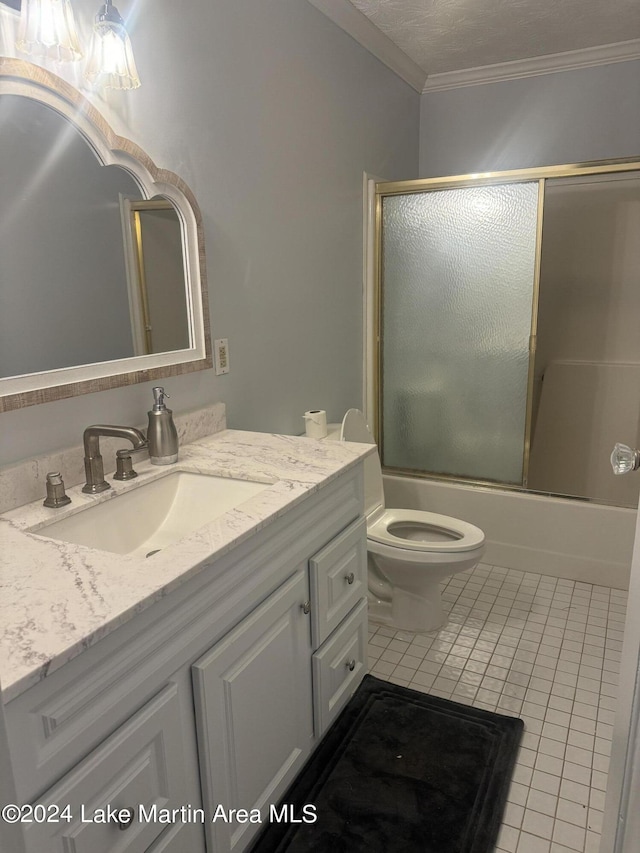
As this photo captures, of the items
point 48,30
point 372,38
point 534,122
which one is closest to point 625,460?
point 48,30

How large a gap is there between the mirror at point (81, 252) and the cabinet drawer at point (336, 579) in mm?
700

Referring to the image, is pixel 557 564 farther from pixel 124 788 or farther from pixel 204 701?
pixel 124 788

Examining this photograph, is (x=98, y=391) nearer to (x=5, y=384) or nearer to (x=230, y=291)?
(x=5, y=384)

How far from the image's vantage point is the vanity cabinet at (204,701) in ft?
3.00

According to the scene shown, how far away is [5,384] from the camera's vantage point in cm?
136

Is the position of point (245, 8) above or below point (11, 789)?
above

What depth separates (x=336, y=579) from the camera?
5.72ft

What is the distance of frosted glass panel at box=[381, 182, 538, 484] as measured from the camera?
278 cm

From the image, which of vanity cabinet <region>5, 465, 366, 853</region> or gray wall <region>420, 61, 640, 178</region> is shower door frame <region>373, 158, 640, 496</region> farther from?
vanity cabinet <region>5, 465, 366, 853</region>

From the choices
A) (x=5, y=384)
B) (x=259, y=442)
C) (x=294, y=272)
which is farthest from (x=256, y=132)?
(x=5, y=384)

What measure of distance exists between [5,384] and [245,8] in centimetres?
148

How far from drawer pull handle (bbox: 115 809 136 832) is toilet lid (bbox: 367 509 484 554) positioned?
140 cm

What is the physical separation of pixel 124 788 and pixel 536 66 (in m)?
3.47

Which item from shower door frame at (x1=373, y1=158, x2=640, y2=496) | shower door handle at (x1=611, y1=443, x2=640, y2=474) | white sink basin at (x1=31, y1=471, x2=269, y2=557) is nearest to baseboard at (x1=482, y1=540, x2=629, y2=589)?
shower door frame at (x1=373, y1=158, x2=640, y2=496)
